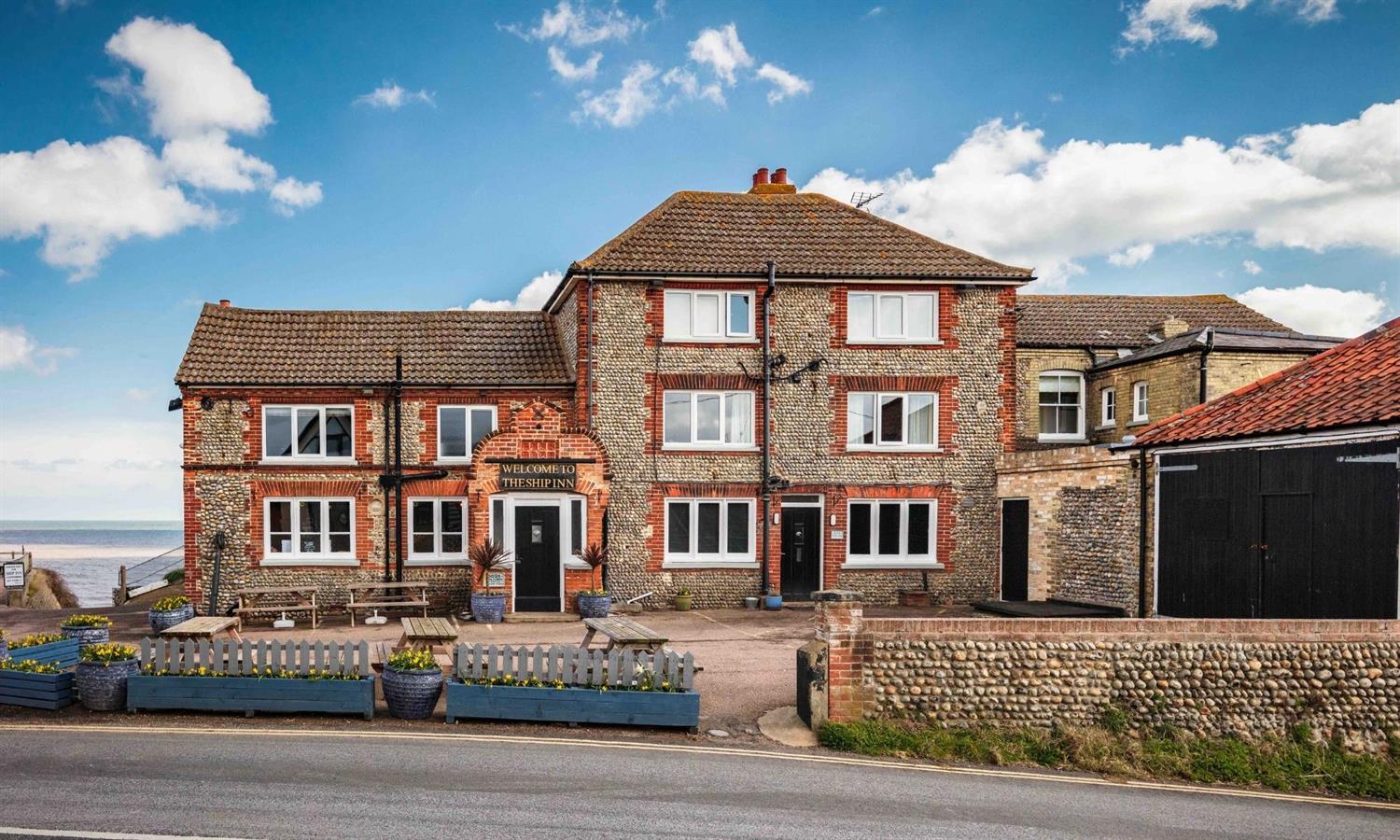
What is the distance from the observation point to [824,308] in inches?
814

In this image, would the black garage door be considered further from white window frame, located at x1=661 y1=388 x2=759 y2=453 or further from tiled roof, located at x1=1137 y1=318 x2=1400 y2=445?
white window frame, located at x1=661 y1=388 x2=759 y2=453

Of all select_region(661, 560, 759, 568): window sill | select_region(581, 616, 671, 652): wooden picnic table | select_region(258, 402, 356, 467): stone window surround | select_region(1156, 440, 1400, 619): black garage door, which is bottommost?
select_region(661, 560, 759, 568): window sill

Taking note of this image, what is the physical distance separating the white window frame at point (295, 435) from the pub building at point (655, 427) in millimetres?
56

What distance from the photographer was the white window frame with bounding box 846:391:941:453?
20.7 meters

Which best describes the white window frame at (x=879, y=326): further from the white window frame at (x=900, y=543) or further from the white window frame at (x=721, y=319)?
the white window frame at (x=900, y=543)

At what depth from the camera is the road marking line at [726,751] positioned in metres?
9.58

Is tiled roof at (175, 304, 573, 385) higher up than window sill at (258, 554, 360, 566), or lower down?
higher up

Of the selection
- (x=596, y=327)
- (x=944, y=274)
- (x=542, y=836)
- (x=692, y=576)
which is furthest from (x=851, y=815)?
(x=944, y=274)

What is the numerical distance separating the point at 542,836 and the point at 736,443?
45.5 feet

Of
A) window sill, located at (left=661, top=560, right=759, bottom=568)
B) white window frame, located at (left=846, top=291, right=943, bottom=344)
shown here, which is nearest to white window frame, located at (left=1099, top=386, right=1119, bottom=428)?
white window frame, located at (left=846, top=291, right=943, bottom=344)

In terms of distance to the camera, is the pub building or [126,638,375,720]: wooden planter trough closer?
[126,638,375,720]: wooden planter trough

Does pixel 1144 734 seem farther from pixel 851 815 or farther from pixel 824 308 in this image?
pixel 824 308

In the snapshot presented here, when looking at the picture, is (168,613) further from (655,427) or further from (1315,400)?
(1315,400)

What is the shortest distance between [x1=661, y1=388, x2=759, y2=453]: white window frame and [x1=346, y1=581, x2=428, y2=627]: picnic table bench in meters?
6.32
